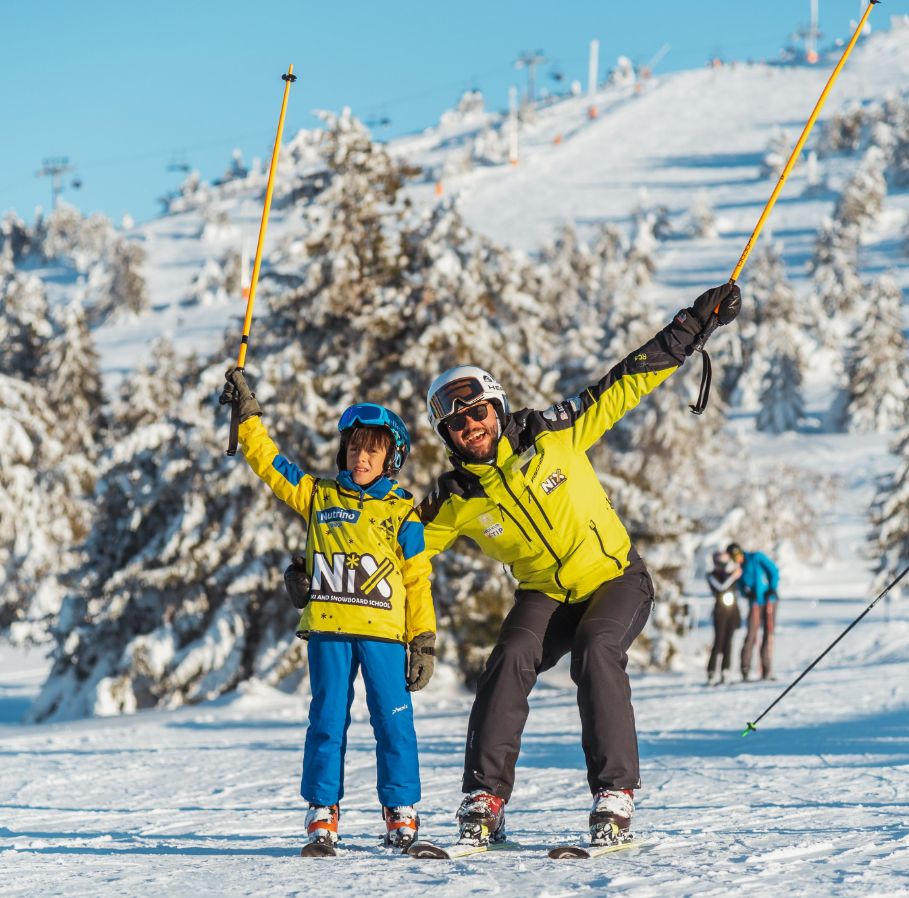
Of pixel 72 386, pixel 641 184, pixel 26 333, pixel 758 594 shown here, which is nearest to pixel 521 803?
pixel 758 594

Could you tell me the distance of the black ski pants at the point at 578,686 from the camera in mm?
4855

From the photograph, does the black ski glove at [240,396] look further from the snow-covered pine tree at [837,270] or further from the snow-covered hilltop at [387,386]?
the snow-covered pine tree at [837,270]

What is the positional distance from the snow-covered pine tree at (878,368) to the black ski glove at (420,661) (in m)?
61.9

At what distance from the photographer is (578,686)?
198 inches

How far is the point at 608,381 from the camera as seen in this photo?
539 centimetres

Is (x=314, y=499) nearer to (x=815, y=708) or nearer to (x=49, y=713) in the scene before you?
(x=815, y=708)

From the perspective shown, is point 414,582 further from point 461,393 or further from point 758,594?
point 758,594

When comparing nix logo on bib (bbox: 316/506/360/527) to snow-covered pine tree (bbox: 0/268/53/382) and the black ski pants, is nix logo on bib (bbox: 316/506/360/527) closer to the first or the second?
the black ski pants

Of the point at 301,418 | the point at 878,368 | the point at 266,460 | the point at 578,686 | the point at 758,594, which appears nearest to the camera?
the point at 578,686

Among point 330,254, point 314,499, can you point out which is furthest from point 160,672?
point 314,499

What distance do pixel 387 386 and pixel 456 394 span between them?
13.5m

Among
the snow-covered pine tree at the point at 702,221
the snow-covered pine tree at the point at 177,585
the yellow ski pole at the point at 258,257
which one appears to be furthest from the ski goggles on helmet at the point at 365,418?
the snow-covered pine tree at the point at 702,221

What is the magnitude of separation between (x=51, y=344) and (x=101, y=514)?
23.1m

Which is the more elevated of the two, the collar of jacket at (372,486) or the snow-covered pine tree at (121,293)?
the snow-covered pine tree at (121,293)
